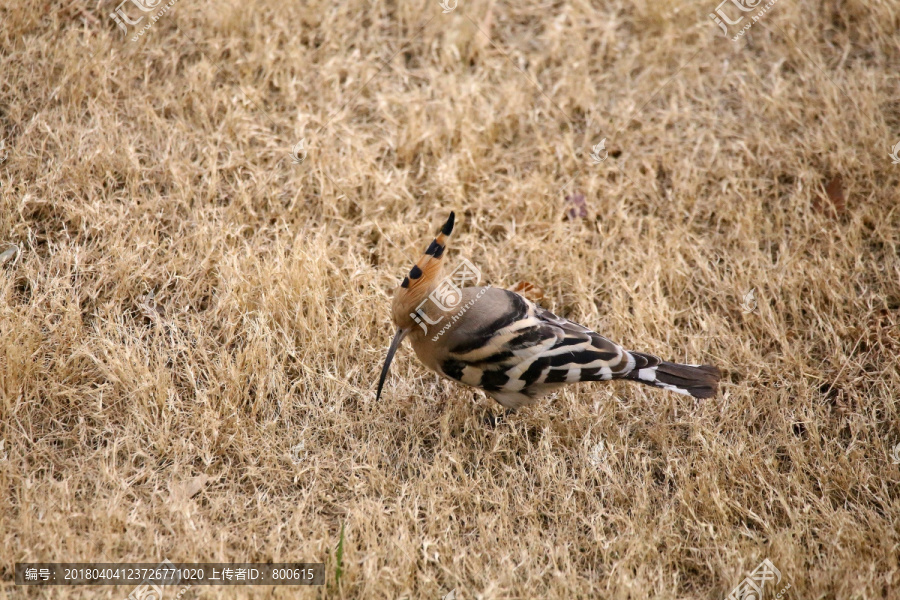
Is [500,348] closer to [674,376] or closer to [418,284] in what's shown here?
[418,284]

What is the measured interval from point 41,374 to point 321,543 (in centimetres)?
161

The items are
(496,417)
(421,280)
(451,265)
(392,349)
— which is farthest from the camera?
(451,265)

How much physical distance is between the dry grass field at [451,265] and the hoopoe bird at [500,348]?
26cm

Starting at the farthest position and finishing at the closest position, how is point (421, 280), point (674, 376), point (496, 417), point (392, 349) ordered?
point (496, 417) → point (674, 376) → point (392, 349) → point (421, 280)

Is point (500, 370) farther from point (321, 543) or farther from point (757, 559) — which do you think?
point (757, 559)

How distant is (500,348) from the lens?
357 cm

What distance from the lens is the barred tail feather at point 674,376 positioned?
366 centimetres

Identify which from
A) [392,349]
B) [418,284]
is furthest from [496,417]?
[418,284]

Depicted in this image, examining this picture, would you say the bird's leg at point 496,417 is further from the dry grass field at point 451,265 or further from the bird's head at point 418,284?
the bird's head at point 418,284

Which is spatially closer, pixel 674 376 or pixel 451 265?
pixel 674 376

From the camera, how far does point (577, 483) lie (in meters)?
3.56

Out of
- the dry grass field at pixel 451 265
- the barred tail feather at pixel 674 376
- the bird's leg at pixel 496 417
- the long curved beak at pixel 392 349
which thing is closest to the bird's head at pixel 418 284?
the long curved beak at pixel 392 349

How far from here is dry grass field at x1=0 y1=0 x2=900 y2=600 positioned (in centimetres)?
328

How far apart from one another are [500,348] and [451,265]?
100 centimetres
